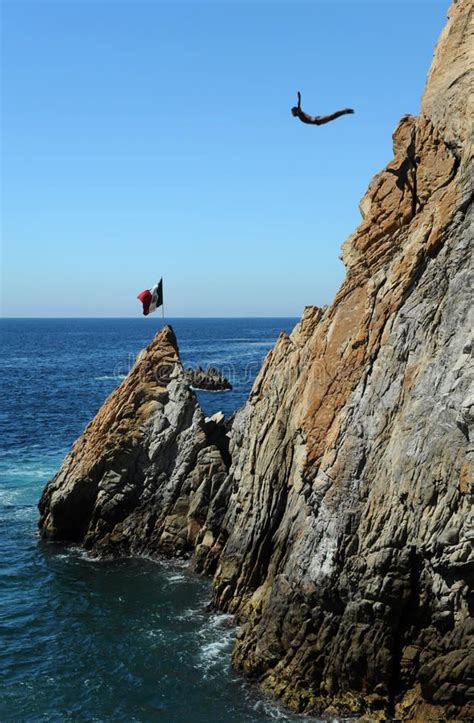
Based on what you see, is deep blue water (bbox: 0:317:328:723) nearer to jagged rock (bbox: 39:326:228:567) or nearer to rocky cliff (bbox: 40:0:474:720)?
jagged rock (bbox: 39:326:228:567)

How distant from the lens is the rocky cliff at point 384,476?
850 inches

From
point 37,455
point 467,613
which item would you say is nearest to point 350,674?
point 467,613

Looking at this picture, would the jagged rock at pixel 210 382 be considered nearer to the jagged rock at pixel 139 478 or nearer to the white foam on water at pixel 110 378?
the white foam on water at pixel 110 378

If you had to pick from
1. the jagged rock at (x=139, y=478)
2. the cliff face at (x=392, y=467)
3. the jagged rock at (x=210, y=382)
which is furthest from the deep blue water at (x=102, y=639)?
the jagged rock at (x=210, y=382)

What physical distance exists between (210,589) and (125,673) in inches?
284

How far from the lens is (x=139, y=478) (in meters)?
36.9

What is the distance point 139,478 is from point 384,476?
17.2 m

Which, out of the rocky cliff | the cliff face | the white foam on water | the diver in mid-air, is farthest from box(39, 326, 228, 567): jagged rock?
the white foam on water

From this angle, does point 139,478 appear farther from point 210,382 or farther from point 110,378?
point 110,378

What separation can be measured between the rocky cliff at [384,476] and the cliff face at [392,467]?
5cm


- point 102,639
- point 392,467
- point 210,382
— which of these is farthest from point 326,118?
point 210,382

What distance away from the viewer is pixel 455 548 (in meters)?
21.2

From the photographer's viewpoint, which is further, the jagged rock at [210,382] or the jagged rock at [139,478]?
the jagged rock at [210,382]

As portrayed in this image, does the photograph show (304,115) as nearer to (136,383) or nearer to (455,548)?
(455,548)
